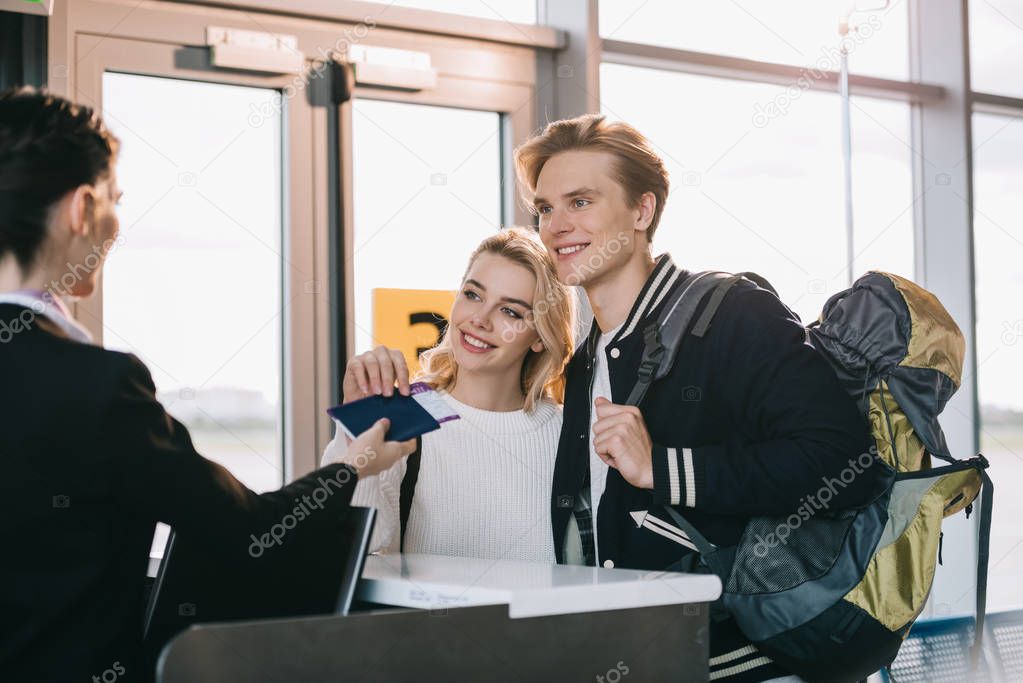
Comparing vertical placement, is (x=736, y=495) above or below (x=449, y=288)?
below

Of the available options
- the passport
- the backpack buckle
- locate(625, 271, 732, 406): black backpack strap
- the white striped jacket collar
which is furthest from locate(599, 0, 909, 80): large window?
the passport

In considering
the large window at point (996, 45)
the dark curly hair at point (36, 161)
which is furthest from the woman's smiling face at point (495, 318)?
the large window at point (996, 45)

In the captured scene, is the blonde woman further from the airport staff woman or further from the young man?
the airport staff woman

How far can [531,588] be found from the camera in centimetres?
140

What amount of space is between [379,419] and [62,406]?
611mm

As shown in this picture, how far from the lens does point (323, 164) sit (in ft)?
10.4

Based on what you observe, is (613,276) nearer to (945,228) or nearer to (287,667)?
(287,667)

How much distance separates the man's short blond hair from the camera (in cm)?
218

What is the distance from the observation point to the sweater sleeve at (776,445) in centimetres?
179

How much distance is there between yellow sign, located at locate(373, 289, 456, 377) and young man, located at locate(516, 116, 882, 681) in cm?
110

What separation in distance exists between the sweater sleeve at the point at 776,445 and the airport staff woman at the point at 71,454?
2.28 ft

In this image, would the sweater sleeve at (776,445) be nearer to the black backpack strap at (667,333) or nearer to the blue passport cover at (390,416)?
the black backpack strap at (667,333)

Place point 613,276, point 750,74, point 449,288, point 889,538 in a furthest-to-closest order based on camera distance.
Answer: point 750,74 < point 449,288 < point 613,276 < point 889,538

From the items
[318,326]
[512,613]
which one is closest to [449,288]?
[318,326]
